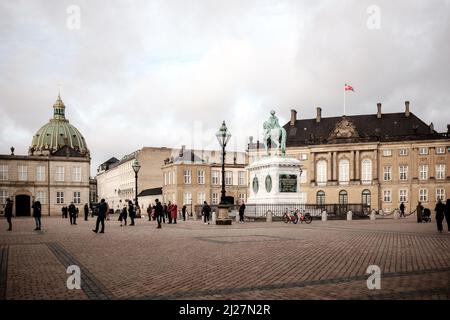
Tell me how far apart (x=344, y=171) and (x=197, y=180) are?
24.3 m

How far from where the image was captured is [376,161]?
74062 millimetres

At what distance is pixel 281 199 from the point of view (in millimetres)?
35531

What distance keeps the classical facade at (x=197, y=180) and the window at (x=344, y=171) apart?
17585 mm

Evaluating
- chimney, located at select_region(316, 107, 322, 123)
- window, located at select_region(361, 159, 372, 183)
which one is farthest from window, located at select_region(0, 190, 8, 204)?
window, located at select_region(361, 159, 372, 183)

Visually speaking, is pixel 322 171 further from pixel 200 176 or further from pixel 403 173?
pixel 200 176

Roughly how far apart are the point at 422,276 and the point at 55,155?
243ft

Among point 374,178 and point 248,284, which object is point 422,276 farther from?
point 374,178

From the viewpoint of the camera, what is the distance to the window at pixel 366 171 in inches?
2938

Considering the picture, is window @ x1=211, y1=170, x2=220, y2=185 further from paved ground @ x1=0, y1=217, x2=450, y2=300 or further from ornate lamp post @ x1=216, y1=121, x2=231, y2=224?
paved ground @ x1=0, y1=217, x2=450, y2=300

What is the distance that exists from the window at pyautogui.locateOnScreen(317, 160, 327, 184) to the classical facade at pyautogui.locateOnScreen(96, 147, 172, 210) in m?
32.4

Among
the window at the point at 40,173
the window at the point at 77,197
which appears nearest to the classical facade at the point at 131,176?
the window at the point at 77,197

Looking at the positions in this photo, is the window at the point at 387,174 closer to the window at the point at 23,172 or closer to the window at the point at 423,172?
the window at the point at 423,172
